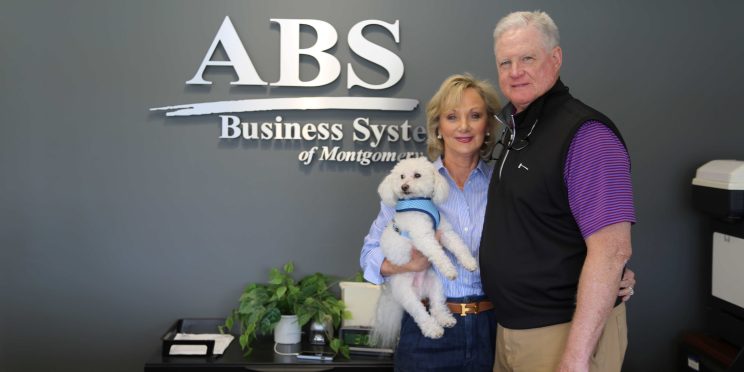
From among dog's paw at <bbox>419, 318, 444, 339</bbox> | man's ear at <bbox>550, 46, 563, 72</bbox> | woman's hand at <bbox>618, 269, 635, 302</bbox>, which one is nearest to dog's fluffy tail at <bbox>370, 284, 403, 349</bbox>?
dog's paw at <bbox>419, 318, 444, 339</bbox>

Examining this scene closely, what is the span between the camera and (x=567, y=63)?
2928 millimetres

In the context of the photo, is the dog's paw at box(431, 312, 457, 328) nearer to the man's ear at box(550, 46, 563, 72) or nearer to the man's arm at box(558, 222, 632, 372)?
the man's arm at box(558, 222, 632, 372)

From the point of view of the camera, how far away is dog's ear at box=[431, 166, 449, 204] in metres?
1.95

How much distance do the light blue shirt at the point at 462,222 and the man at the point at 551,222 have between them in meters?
0.17

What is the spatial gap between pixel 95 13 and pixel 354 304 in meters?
1.81

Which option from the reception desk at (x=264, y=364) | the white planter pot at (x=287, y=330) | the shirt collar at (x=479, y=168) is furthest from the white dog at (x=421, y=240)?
the white planter pot at (x=287, y=330)

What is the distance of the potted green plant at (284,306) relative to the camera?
2.65m

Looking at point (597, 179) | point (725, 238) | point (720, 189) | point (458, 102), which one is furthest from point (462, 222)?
point (725, 238)

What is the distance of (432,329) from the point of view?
192cm

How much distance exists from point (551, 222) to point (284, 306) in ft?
4.94

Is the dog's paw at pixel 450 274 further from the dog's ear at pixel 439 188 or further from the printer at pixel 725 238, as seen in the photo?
the printer at pixel 725 238

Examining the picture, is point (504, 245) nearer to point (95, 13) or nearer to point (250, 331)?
point (250, 331)

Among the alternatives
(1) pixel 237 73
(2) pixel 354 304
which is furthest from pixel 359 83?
(2) pixel 354 304

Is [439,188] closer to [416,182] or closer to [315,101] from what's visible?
[416,182]
